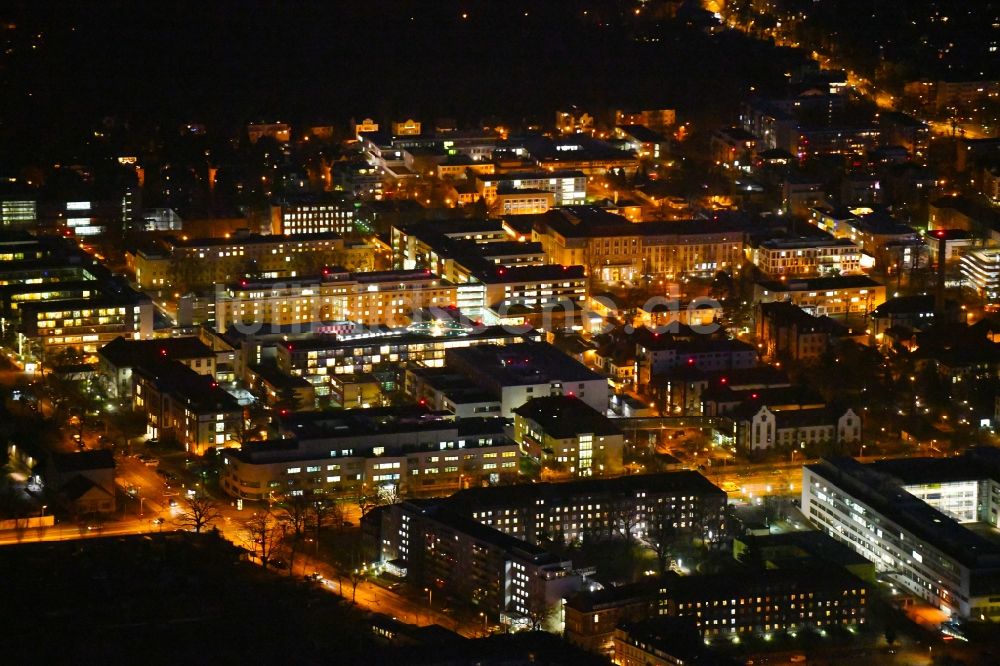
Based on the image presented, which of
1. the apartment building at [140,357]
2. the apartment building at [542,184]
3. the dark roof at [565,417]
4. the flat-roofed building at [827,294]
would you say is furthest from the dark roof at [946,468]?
the apartment building at [542,184]

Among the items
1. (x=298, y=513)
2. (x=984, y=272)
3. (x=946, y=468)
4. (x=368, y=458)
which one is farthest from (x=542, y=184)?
(x=298, y=513)

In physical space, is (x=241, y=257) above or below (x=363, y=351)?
above

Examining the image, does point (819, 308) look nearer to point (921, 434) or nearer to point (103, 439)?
point (921, 434)

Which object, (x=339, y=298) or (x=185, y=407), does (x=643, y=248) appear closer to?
(x=339, y=298)

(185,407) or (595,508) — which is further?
(185,407)

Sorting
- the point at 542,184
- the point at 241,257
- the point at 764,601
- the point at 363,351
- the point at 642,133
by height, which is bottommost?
the point at 764,601

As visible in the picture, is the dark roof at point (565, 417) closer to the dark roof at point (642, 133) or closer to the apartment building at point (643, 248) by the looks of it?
the apartment building at point (643, 248)

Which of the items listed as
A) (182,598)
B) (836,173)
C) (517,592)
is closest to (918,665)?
(517,592)
